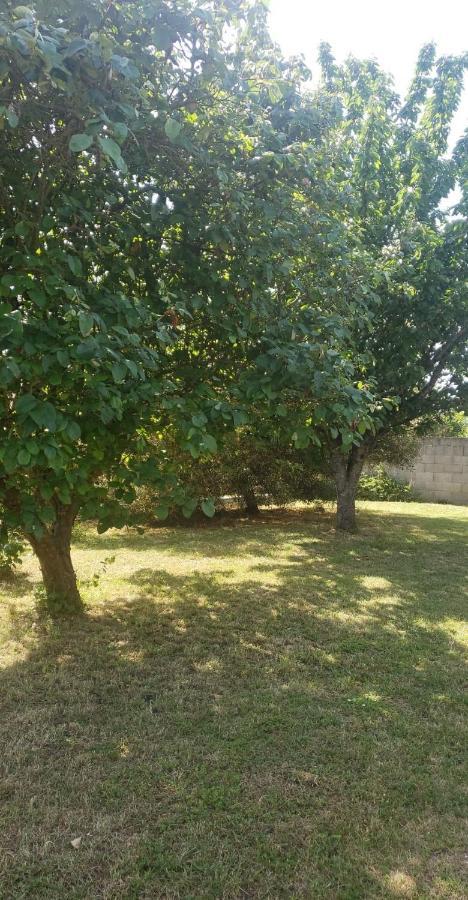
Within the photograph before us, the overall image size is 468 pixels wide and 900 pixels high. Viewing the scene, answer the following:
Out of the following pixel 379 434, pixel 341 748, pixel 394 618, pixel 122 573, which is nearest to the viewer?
pixel 341 748

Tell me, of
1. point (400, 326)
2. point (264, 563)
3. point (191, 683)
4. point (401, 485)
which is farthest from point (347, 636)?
point (401, 485)

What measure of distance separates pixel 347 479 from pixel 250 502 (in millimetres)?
2766

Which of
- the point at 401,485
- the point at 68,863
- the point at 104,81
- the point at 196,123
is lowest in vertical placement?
the point at 68,863

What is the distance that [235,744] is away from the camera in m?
3.25

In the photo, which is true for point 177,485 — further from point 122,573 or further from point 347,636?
point 122,573

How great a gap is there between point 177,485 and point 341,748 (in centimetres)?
185

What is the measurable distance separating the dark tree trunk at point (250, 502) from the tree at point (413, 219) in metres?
3.01

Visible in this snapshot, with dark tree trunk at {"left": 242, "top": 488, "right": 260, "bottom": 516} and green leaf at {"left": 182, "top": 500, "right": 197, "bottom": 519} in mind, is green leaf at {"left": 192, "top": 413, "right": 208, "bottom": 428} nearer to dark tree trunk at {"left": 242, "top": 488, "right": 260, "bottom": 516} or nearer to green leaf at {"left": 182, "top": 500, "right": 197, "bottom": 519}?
green leaf at {"left": 182, "top": 500, "right": 197, "bottom": 519}

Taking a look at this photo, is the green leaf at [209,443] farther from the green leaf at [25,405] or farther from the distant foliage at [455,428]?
the distant foliage at [455,428]

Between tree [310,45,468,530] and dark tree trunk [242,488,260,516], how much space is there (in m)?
3.01

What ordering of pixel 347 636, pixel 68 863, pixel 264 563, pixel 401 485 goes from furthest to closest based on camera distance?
1. pixel 401 485
2. pixel 264 563
3. pixel 347 636
4. pixel 68 863

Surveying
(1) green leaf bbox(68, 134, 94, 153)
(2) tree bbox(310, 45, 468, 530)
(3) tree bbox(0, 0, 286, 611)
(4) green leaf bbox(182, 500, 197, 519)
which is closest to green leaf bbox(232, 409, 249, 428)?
(3) tree bbox(0, 0, 286, 611)

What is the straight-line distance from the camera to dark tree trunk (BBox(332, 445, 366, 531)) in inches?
402

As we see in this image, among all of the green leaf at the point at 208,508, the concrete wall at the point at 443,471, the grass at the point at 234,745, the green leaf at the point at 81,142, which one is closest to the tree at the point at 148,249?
the green leaf at the point at 208,508
